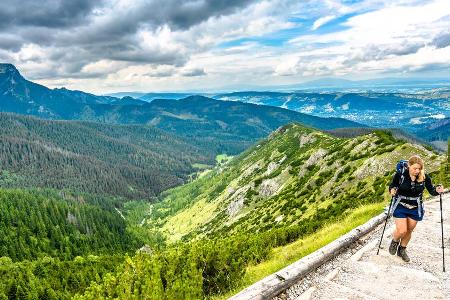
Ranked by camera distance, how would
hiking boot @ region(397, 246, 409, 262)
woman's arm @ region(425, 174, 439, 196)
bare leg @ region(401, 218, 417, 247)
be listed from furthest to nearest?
1. woman's arm @ region(425, 174, 439, 196)
2. bare leg @ region(401, 218, 417, 247)
3. hiking boot @ region(397, 246, 409, 262)

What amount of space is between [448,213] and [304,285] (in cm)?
1541

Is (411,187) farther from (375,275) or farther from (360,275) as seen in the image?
(360,275)

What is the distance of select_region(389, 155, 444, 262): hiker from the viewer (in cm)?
1523

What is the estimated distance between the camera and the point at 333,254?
15125 millimetres

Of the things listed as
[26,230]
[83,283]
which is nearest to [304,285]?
[83,283]

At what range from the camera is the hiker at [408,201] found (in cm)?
1523

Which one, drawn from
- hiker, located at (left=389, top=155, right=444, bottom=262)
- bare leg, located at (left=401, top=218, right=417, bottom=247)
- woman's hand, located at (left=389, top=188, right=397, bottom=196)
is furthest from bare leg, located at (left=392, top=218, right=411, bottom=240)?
woman's hand, located at (left=389, top=188, right=397, bottom=196)

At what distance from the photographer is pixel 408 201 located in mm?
15602

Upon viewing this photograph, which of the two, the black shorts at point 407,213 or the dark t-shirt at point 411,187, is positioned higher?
the dark t-shirt at point 411,187

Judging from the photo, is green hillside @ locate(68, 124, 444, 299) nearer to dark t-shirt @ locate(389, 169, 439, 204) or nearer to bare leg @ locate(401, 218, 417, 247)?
bare leg @ locate(401, 218, 417, 247)

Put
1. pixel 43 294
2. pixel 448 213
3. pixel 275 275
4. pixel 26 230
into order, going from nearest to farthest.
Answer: pixel 275 275
pixel 448 213
pixel 43 294
pixel 26 230

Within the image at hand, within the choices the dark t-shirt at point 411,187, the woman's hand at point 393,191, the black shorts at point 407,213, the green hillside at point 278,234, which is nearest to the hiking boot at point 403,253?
the black shorts at point 407,213

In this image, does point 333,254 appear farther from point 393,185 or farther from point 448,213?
point 448,213

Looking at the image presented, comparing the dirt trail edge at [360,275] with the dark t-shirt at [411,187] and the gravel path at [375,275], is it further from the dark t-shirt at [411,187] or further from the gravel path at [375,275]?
the dark t-shirt at [411,187]
